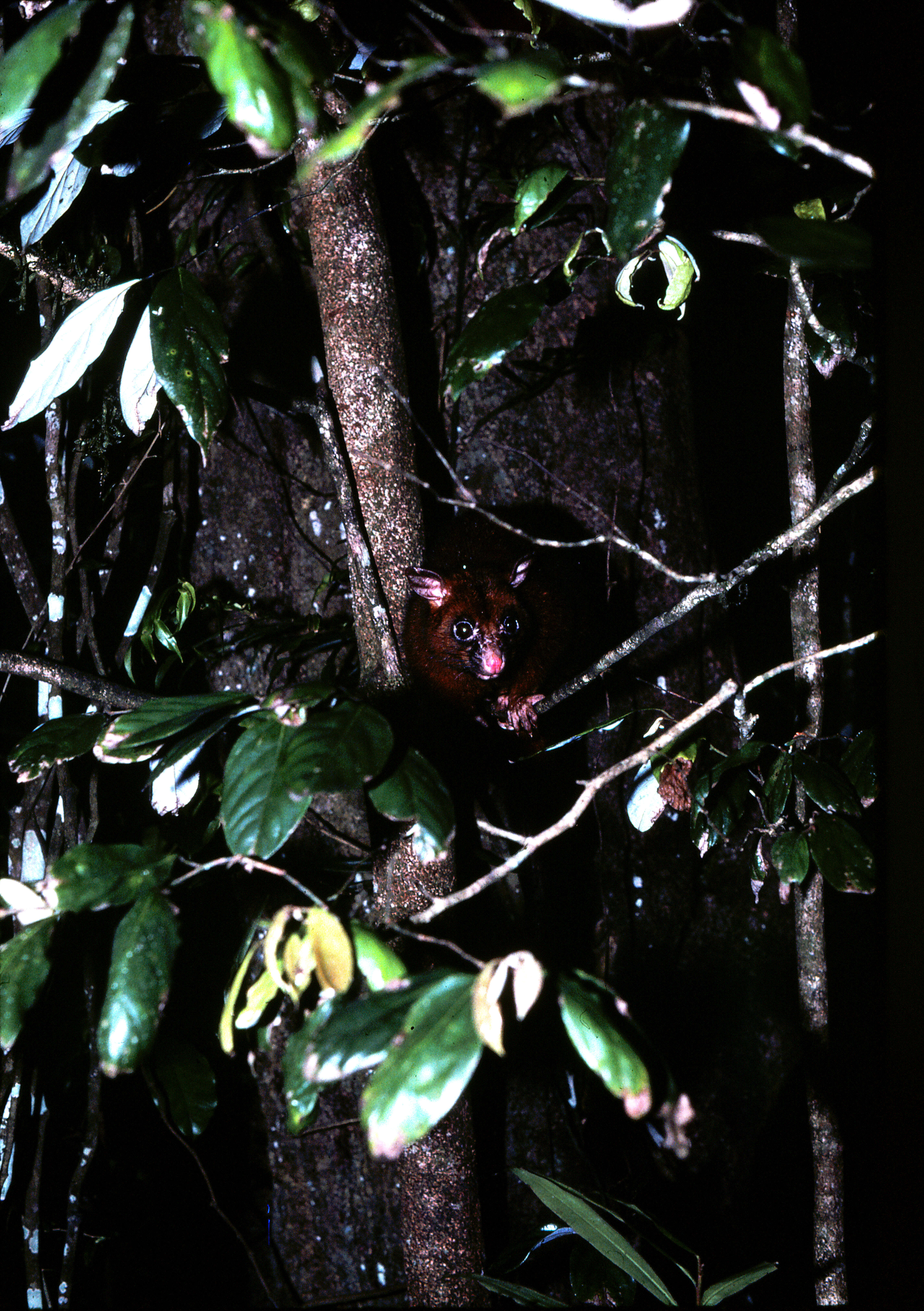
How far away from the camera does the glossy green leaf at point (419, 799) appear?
1.06 m

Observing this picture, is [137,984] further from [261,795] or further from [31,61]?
[31,61]

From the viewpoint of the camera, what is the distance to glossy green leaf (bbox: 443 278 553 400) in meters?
1.17

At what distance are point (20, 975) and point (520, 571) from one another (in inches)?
87.3

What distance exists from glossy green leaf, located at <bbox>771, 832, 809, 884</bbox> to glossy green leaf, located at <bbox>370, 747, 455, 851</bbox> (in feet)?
2.50

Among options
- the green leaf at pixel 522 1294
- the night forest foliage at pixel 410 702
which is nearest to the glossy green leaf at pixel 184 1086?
the night forest foliage at pixel 410 702

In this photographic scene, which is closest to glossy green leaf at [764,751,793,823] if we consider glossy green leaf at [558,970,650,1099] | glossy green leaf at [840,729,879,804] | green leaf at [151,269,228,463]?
glossy green leaf at [840,729,879,804]

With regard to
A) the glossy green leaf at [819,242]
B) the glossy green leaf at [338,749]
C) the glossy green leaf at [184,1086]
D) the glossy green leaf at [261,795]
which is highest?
the glossy green leaf at [819,242]

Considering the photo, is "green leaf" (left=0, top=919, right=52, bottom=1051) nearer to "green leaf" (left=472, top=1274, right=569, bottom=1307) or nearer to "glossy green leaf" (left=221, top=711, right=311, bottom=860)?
"glossy green leaf" (left=221, top=711, right=311, bottom=860)

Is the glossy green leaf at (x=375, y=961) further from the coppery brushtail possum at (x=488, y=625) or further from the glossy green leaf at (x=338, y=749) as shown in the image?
the coppery brushtail possum at (x=488, y=625)

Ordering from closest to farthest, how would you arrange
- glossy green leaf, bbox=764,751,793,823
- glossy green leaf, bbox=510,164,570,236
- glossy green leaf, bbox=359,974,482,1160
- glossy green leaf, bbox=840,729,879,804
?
glossy green leaf, bbox=359,974,482,1160 < glossy green leaf, bbox=510,164,570,236 < glossy green leaf, bbox=764,751,793,823 < glossy green leaf, bbox=840,729,879,804

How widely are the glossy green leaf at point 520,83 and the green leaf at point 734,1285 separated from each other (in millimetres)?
1932

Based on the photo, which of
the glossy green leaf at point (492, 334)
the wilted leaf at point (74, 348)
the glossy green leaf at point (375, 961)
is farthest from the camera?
the wilted leaf at point (74, 348)

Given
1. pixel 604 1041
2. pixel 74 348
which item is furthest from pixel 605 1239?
pixel 74 348

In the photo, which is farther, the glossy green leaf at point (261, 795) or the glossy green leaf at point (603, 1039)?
the glossy green leaf at point (261, 795)
